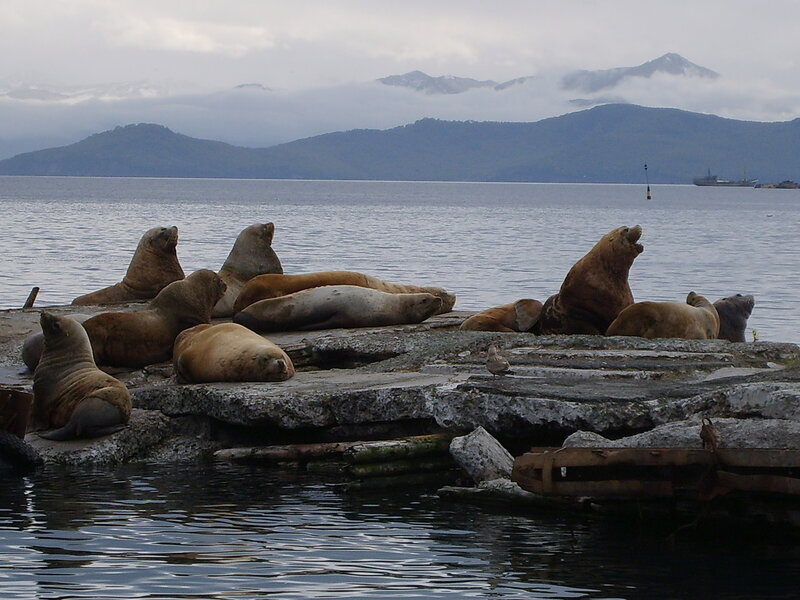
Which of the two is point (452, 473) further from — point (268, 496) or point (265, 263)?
point (265, 263)

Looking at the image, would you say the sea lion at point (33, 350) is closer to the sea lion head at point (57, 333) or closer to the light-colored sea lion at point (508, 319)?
the sea lion head at point (57, 333)

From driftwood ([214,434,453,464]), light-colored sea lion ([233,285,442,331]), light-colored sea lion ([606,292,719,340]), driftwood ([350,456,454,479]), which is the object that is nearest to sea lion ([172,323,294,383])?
driftwood ([214,434,453,464])

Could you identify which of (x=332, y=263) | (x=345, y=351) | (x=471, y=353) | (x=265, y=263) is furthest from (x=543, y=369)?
(x=332, y=263)

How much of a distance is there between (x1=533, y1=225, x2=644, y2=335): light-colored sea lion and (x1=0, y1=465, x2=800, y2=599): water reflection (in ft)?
14.9

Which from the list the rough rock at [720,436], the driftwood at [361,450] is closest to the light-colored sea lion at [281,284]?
the driftwood at [361,450]

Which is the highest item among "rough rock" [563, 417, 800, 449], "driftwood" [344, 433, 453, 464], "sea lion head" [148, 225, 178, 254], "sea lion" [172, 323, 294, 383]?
"sea lion head" [148, 225, 178, 254]

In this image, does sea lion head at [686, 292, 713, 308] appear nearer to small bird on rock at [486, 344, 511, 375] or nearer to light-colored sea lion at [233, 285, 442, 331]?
light-colored sea lion at [233, 285, 442, 331]

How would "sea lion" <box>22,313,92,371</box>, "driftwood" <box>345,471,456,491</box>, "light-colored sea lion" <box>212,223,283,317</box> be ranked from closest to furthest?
1. "driftwood" <box>345,471,456,491</box>
2. "sea lion" <box>22,313,92,371</box>
3. "light-colored sea lion" <box>212,223,283,317</box>

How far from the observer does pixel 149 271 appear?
642 inches

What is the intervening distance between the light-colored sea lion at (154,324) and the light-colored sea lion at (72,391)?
1.15 meters

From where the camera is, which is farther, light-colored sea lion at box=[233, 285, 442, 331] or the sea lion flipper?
light-colored sea lion at box=[233, 285, 442, 331]

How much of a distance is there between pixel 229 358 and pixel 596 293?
164 inches

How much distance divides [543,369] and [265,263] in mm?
6389

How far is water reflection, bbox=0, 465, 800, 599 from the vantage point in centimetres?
654
